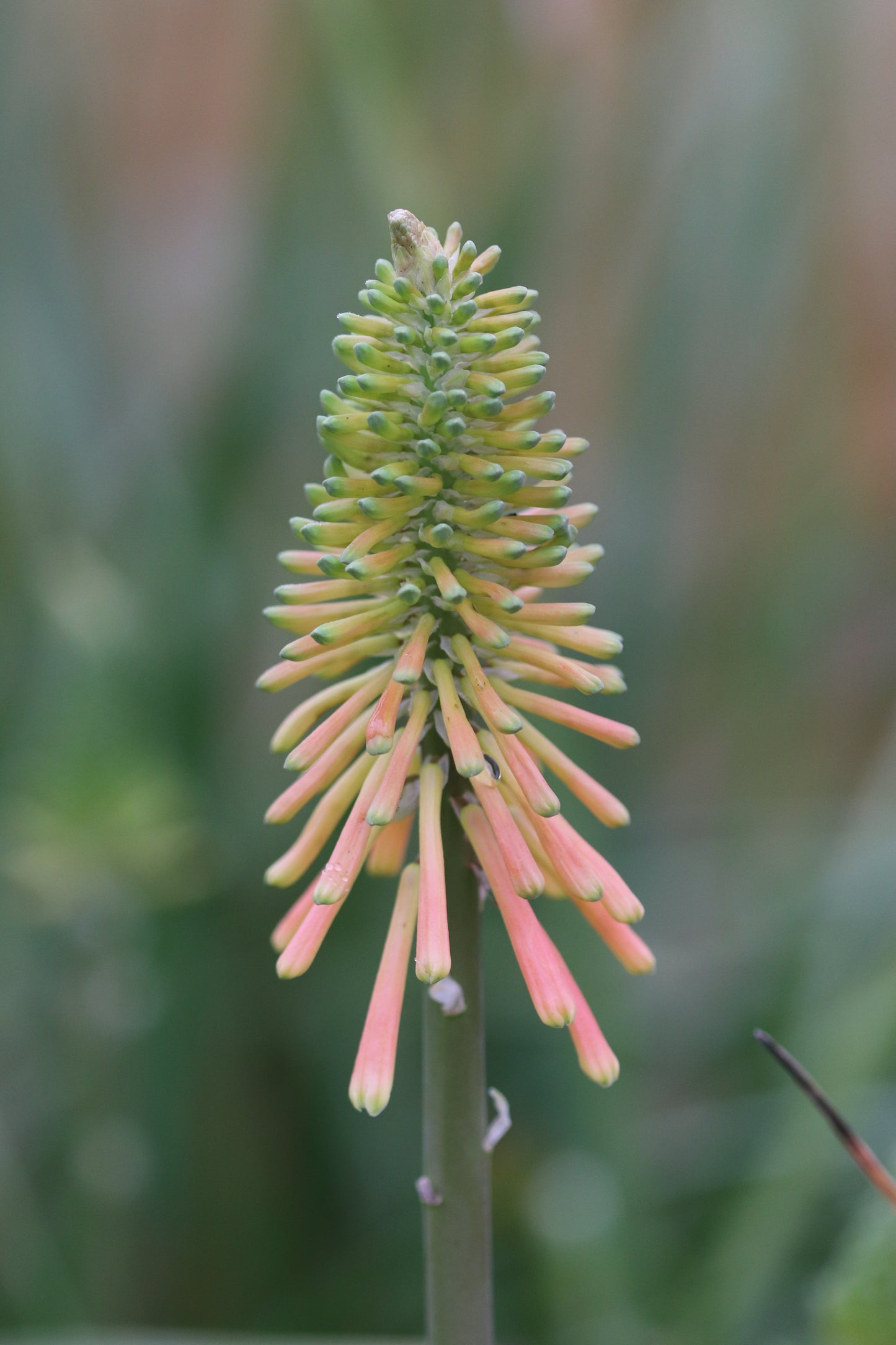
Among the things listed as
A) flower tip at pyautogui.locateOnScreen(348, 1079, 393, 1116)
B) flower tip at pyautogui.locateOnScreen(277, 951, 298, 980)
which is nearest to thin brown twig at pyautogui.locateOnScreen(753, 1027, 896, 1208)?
flower tip at pyautogui.locateOnScreen(348, 1079, 393, 1116)

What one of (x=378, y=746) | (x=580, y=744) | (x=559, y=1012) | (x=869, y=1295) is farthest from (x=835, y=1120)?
(x=580, y=744)

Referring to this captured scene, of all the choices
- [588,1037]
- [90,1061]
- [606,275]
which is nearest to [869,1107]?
[588,1037]

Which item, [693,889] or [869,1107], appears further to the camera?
[693,889]

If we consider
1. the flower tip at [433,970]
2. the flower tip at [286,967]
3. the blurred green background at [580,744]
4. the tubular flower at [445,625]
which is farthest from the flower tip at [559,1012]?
the blurred green background at [580,744]

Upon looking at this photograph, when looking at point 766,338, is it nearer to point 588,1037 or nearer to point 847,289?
point 847,289

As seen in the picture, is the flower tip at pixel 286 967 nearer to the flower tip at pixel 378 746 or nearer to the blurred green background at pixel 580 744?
the flower tip at pixel 378 746

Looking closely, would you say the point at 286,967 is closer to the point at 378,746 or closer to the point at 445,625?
the point at 378,746
